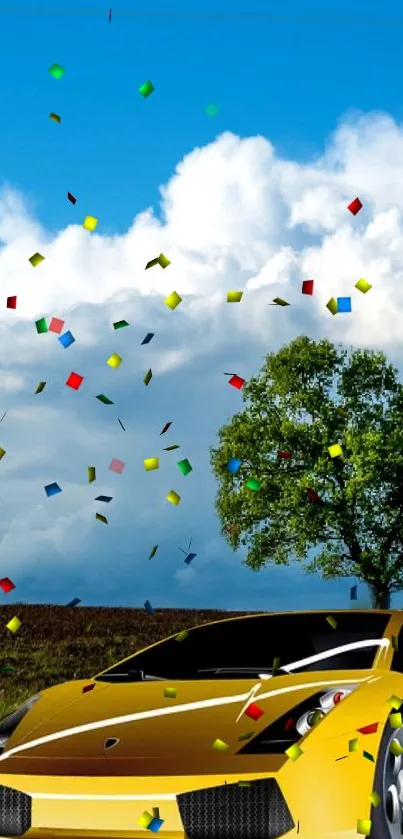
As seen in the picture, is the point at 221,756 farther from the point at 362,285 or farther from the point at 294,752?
the point at 362,285

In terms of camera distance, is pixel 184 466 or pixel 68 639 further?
pixel 68 639

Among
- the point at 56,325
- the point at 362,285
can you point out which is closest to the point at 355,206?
the point at 362,285

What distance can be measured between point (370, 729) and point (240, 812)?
2.91 ft

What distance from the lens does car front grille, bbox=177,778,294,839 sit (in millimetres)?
5688

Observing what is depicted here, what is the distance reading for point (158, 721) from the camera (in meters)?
6.39

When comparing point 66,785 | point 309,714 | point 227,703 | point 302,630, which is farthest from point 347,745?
point 302,630

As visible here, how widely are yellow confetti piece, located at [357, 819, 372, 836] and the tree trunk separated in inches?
1259

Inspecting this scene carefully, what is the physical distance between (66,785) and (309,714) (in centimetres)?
130

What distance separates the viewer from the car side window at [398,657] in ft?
23.0

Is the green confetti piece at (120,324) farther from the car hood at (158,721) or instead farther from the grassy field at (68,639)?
the grassy field at (68,639)

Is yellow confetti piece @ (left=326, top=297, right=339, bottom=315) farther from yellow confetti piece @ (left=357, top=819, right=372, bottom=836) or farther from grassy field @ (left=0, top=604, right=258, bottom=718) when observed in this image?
grassy field @ (left=0, top=604, right=258, bottom=718)

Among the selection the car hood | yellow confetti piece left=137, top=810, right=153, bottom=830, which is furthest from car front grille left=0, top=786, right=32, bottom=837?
yellow confetti piece left=137, top=810, right=153, bottom=830

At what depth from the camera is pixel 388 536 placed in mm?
37281

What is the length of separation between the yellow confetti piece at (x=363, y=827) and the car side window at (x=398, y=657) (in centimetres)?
124
